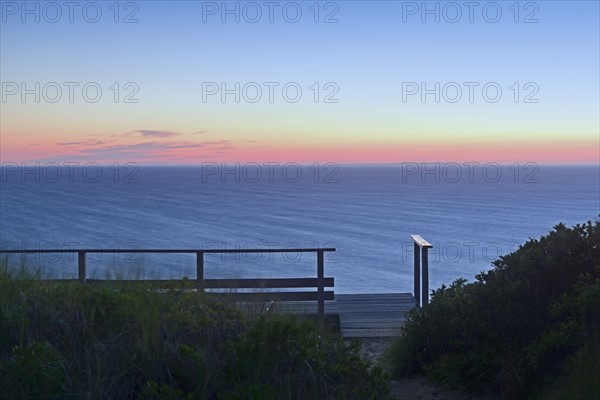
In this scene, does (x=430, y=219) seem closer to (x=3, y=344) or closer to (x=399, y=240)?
(x=399, y=240)

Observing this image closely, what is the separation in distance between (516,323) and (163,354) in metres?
2.91

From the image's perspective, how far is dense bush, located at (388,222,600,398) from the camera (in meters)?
5.49

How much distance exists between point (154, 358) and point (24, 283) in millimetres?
2032

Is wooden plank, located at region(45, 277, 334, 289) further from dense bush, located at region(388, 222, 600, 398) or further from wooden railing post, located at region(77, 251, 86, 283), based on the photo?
dense bush, located at region(388, 222, 600, 398)

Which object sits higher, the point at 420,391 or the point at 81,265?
the point at 81,265

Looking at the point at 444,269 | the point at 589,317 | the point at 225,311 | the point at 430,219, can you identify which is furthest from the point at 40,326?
the point at 430,219

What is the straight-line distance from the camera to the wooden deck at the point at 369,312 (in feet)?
33.3

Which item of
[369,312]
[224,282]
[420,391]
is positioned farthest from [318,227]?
[420,391]

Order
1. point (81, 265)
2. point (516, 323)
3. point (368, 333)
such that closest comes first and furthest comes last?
1. point (516, 323)
2. point (368, 333)
3. point (81, 265)

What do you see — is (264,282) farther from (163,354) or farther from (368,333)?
(163,354)

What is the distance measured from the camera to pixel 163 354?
526 cm

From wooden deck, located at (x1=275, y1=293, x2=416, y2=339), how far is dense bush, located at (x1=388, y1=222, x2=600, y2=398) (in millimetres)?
2423

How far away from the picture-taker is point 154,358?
17.1 ft

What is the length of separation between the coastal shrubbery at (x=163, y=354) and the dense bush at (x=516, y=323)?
3.57 ft
